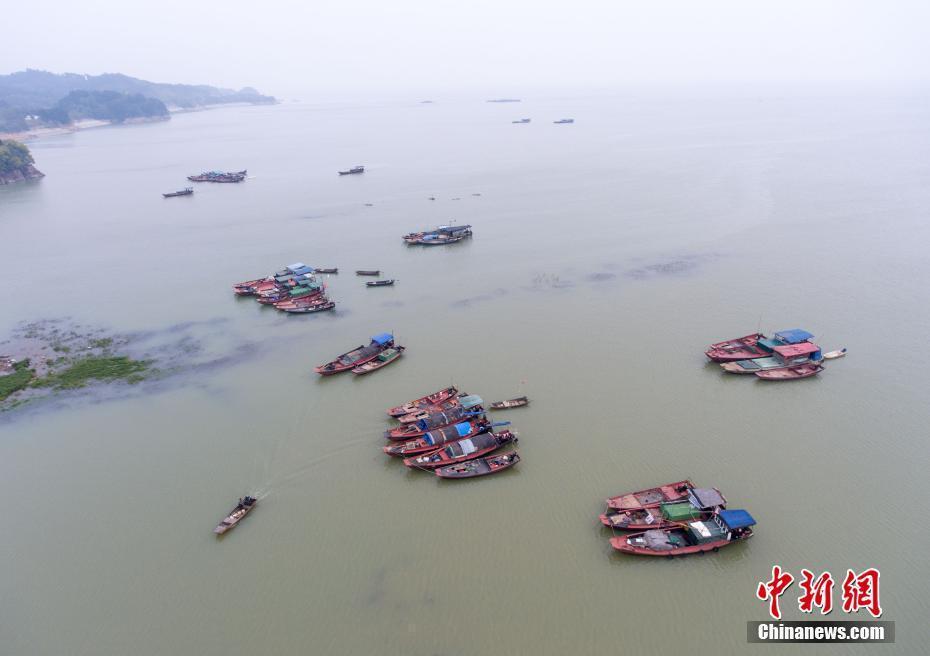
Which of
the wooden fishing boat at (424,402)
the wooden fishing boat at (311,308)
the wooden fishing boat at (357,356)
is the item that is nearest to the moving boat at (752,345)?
the wooden fishing boat at (424,402)

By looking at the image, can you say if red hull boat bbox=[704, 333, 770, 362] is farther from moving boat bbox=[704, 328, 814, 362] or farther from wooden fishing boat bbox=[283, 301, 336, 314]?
wooden fishing boat bbox=[283, 301, 336, 314]

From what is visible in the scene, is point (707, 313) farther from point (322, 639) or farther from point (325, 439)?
point (322, 639)

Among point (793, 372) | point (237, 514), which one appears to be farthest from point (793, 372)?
point (237, 514)

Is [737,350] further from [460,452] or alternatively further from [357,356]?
[357,356]

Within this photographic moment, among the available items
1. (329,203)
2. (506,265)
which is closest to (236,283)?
(506,265)

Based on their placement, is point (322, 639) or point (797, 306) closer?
point (322, 639)

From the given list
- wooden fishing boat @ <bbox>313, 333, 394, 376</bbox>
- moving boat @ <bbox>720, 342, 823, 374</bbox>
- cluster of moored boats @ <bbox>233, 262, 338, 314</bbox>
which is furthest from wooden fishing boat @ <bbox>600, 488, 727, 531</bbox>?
cluster of moored boats @ <bbox>233, 262, 338, 314</bbox>
